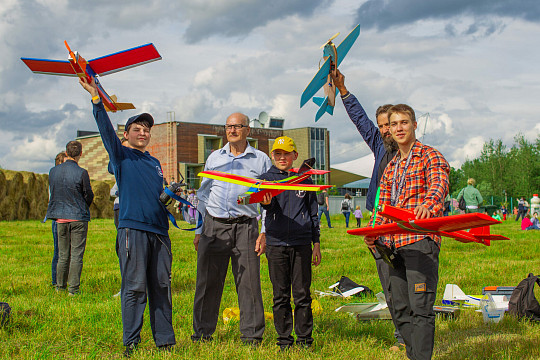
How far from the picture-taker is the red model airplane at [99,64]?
4.24 meters

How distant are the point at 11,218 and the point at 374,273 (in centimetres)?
2114

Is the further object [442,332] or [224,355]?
[442,332]

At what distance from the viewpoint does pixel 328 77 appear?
502cm

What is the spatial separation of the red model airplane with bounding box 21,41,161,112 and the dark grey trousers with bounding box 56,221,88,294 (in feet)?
10.6

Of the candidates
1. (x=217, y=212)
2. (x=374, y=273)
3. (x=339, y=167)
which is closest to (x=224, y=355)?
(x=217, y=212)

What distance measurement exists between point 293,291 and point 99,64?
2696 millimetres

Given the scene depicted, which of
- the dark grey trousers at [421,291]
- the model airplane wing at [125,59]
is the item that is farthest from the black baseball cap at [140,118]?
the dark grey trousers at [421,291]

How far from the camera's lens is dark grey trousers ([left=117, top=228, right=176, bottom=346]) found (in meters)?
4.25

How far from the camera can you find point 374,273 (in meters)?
9.13

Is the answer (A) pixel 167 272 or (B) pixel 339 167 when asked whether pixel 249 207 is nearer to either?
(A) pixel 167 272

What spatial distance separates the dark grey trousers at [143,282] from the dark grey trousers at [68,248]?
327cm

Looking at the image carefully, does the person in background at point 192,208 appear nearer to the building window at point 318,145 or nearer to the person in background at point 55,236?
the person in background at point 55,236

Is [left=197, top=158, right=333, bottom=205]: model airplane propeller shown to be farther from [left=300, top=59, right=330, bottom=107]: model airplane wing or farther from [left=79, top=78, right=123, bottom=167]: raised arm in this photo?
[left=79, top=78, right=123, bottom=167]: raised arm

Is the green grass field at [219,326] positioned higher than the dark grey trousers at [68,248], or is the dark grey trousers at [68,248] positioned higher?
the dark grey trousers at [68,248]
